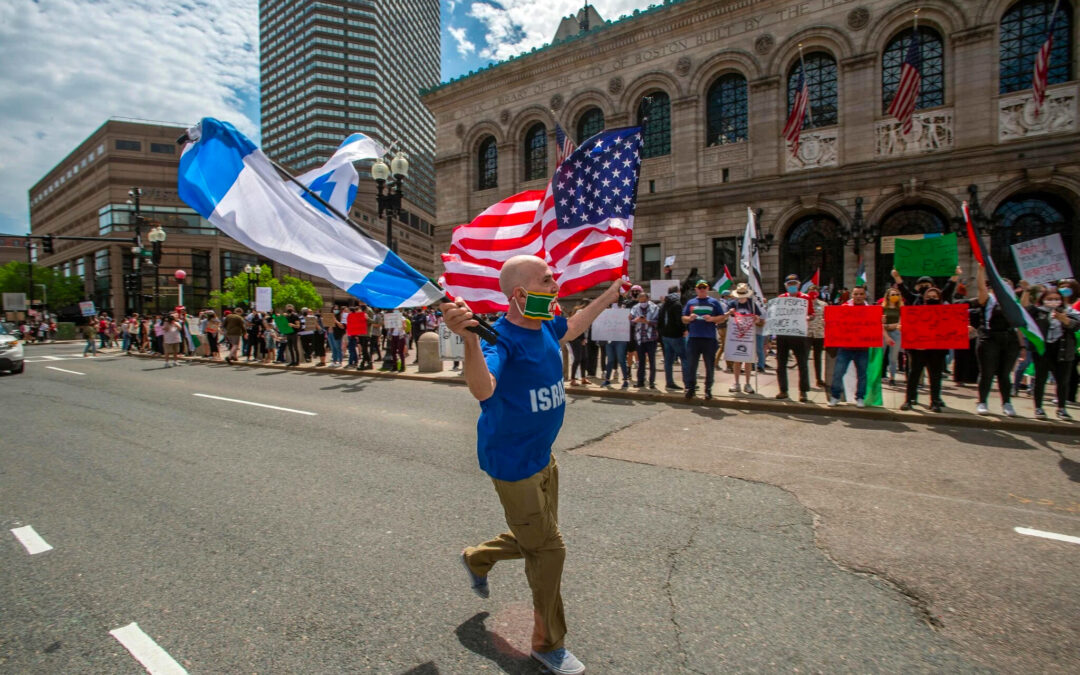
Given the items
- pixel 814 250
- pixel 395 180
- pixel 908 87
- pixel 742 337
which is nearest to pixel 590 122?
pixel 814 250

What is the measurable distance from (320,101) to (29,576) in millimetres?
125244

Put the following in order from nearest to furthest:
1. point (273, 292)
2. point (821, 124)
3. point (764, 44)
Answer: point (821, 124) < point (764, 44) < point (273, 292)

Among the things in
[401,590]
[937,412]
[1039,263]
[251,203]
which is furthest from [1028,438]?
[251,203]

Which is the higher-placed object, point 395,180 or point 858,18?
point 858,18

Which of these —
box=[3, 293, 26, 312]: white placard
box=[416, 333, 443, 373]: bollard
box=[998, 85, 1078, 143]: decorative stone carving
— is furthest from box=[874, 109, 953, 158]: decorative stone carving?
box=[3, 293, 26, 312]: white placard

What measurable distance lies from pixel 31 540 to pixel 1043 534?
7288 mm

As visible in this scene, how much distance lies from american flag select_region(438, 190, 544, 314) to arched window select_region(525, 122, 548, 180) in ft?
80.0

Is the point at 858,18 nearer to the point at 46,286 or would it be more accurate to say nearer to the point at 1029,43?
the point at 1029,43

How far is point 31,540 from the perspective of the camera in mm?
3570

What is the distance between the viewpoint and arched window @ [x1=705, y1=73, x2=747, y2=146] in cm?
2212

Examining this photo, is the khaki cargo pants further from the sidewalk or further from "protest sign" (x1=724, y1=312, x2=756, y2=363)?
"protest sign" (x1=724, y1=312, x2=756, y2=363)

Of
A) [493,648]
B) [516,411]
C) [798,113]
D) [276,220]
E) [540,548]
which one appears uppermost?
[798,113]

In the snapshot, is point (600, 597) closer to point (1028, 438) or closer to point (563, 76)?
point (1028, 438)

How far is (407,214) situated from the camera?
10275 centimetres
